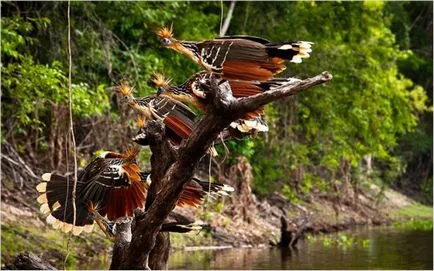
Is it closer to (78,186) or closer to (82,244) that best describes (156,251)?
(78,186)

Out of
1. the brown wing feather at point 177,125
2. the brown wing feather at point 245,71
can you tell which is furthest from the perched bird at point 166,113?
the brown wing feather at point 245,71

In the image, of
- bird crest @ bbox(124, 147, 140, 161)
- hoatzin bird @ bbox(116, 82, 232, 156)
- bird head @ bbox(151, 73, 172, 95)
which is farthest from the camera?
bird crest @ bbox(124, 147, 140, 161)

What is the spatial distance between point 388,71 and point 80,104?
971cm

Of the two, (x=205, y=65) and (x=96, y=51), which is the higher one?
(x=96, y=51)

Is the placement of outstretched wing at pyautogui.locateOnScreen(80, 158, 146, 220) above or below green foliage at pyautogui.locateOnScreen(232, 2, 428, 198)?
below

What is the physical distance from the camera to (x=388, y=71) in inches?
717

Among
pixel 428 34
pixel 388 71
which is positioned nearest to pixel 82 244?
pixel 388 71

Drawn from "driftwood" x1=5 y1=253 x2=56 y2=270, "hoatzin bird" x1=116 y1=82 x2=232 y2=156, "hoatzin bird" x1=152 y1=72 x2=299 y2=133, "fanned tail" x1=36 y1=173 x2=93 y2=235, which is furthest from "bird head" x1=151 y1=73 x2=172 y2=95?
"driftwood" x1=5 y1=253 x2=56 y2=270

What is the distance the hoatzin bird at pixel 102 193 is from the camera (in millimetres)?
5160

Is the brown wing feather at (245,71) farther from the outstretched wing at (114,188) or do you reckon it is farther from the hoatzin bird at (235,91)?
the outstretched wing at (114,188)

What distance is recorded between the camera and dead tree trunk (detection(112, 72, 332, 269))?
4.03 metres

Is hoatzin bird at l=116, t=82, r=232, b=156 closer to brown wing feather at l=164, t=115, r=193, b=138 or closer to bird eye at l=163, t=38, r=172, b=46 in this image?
brown wing feather at l=164, t=115, r=193, b=138

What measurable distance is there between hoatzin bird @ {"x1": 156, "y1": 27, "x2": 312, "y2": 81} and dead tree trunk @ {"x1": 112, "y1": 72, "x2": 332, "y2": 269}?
0.09 metres

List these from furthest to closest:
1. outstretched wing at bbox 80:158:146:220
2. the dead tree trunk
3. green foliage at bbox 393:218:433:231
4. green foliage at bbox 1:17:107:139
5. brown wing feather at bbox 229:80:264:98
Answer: green foliage at bbox 393:218:433:231, green foliage at bbox 1:17:107:139, outstretched wing at bbox 80:158:146:220, brown wing feather at bbox 229:80:264:98, the dead tree trunk
